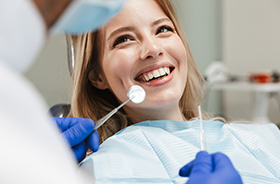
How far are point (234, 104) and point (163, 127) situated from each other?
2.83 meters

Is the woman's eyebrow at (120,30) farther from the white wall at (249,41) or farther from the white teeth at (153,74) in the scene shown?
the white wall at (249,41)

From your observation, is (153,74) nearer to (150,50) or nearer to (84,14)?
(150,50)

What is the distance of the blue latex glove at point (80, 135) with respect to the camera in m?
1.05

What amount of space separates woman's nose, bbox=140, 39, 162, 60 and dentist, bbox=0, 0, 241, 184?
0.56m

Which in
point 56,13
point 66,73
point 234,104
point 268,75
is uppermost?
point 56,13

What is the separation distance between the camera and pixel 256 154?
1127 mm

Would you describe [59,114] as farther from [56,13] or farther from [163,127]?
[56,13]

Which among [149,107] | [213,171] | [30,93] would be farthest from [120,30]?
[30,93]

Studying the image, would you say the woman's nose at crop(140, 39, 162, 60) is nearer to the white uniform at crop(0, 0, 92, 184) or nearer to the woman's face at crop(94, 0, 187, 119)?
the woman's face at crop(94, 0, 187, 119)

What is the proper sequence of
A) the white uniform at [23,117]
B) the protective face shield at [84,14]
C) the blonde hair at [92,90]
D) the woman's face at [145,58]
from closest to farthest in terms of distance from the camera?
the white uniform at [23,117], the protective face shield at [84,14], the woman's face at [145,58], the blonde hair at [92,90]

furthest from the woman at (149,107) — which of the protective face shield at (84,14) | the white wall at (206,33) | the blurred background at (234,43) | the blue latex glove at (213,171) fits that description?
the white wall at (206,33)

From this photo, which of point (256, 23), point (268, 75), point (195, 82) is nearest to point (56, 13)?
point (195, 82)

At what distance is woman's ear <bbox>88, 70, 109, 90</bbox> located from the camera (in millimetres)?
1304

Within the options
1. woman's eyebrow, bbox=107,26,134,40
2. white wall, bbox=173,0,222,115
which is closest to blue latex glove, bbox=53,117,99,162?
woman's eyebrow, bbox=107,26,134,40
